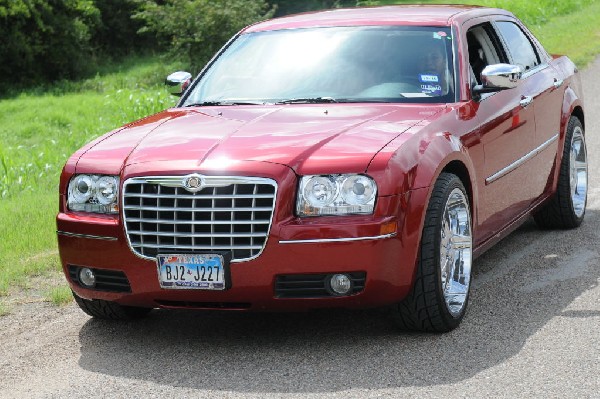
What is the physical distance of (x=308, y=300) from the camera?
5.84m

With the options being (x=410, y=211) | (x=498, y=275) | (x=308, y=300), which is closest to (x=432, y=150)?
(x=410, y=211)

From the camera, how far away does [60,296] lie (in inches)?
290

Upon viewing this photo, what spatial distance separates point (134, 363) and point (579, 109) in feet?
14.5

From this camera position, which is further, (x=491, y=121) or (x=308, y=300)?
(x=491, y=121)

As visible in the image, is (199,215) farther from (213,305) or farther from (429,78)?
(429,78)

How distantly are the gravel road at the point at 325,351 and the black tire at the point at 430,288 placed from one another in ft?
0.28

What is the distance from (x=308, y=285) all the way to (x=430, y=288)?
616 millimetres

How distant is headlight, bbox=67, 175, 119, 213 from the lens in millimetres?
6074

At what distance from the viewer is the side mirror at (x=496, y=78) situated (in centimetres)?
694

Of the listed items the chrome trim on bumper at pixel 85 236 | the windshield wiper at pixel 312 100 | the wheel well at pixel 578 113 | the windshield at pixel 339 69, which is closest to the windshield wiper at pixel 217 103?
the windshield at pixel 339 69

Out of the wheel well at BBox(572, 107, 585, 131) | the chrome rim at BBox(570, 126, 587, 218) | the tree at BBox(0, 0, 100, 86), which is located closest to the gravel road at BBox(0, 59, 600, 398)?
the chrome rim at BBox(570, 126, 587, 218)

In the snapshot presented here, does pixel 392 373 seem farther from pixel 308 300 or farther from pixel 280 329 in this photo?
pixel 280 329

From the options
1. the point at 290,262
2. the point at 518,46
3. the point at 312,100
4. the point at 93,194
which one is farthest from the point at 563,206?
the point at 93,194

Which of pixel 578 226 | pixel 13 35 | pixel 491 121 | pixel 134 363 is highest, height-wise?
pixel 491 121
